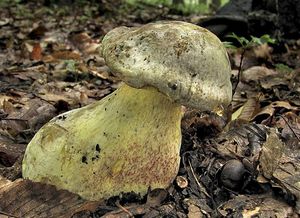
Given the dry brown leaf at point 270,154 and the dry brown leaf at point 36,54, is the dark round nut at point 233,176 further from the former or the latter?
the dry brown leaf at point 36,54

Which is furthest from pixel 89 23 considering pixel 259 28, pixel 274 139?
pixel 274 139

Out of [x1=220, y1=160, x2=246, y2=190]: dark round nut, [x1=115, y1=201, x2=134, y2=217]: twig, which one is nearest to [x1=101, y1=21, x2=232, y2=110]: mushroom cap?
[x1=220, y1=160, x2=246, y2=190]: dark round nut

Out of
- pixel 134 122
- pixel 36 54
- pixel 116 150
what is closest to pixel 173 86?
pixel 134 122

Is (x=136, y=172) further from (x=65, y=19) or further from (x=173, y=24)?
(x=65, y=19)

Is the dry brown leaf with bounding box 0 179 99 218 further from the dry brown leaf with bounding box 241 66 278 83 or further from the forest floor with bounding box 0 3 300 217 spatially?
the dry brown leaf with bounding box 241 66 278 83

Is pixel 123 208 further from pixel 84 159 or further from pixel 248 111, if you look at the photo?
pixel 248 111

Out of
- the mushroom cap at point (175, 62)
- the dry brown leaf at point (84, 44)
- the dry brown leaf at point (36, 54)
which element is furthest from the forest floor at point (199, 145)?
the dry brown leaf at point (84, 44)

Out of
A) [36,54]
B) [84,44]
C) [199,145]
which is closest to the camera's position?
[199,145]
